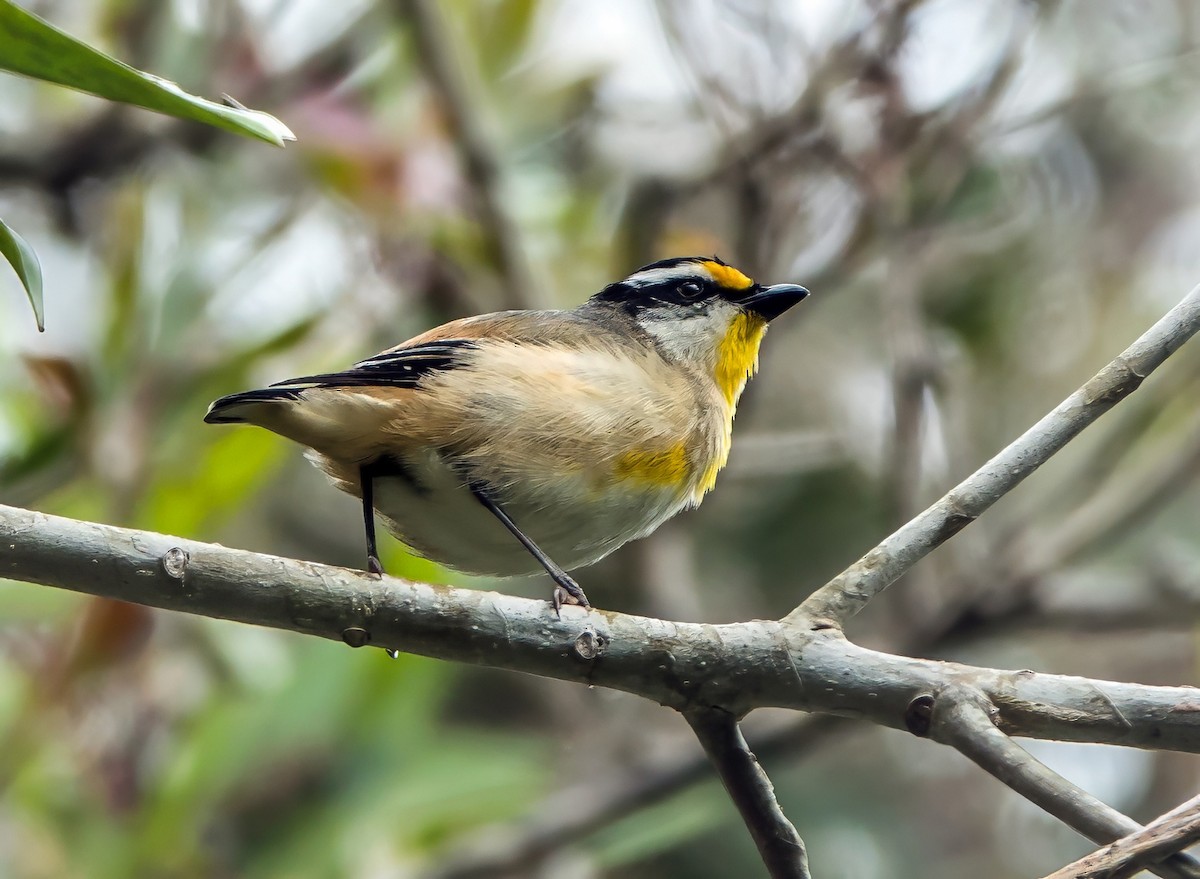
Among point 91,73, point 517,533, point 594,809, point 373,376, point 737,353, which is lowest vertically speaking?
point 594,809

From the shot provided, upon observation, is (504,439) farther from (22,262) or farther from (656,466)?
(22,262)

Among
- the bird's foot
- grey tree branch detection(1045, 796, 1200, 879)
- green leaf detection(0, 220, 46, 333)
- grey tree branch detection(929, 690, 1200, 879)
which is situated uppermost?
green leaf detection(0, 220, 46, 333)

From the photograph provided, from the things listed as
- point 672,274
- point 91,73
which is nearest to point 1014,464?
point 91,73

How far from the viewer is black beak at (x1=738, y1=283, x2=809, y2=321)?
370cm

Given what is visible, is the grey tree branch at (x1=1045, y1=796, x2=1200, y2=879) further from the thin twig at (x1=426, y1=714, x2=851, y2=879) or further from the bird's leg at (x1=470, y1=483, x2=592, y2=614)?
the thin twig at (x1=426, y1=714, x2=851, y2=879)

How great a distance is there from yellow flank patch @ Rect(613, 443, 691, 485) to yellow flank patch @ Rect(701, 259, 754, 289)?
2.91 feet

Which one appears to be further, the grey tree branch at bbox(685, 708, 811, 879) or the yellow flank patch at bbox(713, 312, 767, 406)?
the yellow flank patch at bbox(713, 312, 767, 406)

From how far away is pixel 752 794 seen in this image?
2.18m

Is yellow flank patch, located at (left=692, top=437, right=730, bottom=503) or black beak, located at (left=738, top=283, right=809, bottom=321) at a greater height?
black beak, located at (left=738, top=283, right=809, bottom=321)

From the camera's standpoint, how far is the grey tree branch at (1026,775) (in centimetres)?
187

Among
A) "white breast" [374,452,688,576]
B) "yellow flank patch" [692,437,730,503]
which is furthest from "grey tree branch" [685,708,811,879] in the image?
"yellow flank patch" [692,437,730,503]

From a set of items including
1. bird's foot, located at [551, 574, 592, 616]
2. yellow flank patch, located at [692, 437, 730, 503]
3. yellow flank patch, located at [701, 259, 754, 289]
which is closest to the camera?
bird's foot, located at [551, 574, 592, 616]

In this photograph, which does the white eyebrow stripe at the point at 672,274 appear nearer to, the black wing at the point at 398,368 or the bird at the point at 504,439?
the bird at the point at 504,439

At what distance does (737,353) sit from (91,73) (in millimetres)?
2254
